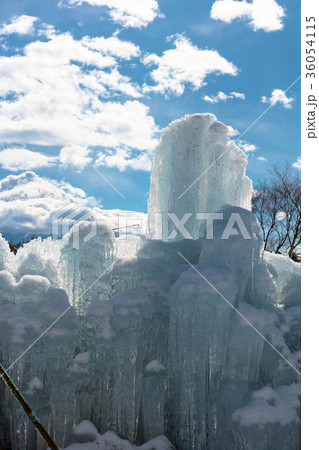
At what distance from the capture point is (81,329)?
704 centimetres

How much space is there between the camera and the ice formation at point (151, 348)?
607 cm

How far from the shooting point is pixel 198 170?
8867mm

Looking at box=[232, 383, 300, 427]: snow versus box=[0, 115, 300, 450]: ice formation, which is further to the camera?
box=[0, 115, 300, 450]: ice formation

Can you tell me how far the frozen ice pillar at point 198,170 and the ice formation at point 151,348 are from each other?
1.46 m

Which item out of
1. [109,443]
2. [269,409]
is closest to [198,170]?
[269,409]

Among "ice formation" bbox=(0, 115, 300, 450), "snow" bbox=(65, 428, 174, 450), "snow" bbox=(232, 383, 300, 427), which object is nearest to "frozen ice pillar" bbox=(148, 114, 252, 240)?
"ice formation" bbox=(0, 115, 300, 450)

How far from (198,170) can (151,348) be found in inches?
148

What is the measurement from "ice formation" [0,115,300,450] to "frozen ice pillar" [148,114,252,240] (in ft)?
4.78

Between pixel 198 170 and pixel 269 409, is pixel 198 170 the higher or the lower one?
the higher one

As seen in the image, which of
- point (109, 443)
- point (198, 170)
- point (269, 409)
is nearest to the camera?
point (269, 409)

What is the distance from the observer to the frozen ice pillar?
29.0 feet

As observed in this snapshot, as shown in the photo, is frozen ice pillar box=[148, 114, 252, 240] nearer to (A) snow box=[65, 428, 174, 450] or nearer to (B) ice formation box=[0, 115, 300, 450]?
(B) ice formation box=[0, 115, 300, 450]

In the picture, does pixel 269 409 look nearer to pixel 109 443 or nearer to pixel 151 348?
pixel 151 348

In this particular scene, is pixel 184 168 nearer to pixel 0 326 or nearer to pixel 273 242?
pixel 0 326
